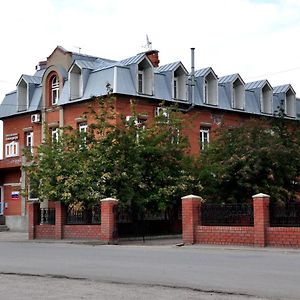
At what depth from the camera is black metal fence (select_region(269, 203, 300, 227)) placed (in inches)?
936

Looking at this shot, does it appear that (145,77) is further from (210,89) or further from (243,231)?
(243,231)

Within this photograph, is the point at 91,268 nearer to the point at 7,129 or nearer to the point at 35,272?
the point at 35,272

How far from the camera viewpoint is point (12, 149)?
156ft

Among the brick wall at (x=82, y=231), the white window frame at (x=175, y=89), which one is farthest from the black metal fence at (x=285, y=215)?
the white window frame at (x=175, y=89)

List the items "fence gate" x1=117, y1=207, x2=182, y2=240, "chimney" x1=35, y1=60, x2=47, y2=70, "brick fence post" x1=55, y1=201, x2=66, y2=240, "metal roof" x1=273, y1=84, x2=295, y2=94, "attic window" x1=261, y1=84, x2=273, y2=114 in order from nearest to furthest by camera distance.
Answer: "fence gate" x1=117, y1=207, x2=182, y2=240 < "brick fence post" x1=55, y1=201, x2=66, y2=240 < "attic window" x1=261, y1=84, x2=273, y2=114 < "metal roof" x1=273, y1=84, x2=295, y2=94 < "chimney" x1=35, y1=60, x2=47, y2=70

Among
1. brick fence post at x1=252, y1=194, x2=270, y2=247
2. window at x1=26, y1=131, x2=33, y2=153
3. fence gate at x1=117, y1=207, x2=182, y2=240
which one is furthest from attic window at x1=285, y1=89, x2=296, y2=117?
brick fence post at x1=252, y1=194, x2=270, y2=247

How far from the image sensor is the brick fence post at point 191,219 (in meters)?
26.6

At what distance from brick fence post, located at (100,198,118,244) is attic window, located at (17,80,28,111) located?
62.1 feet

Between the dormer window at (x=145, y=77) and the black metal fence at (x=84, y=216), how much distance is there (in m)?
11.6

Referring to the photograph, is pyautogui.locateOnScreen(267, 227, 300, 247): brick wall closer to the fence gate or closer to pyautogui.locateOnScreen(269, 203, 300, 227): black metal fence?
pyautogui.locateOnScreen(269, 203, 300, 227): black metal fence

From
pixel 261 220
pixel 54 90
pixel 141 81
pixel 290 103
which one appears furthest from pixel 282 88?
pixel 261 220

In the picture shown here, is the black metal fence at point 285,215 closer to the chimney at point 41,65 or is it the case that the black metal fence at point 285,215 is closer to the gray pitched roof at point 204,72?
the gray pitched roof at point 204,72

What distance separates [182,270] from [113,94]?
23.7 m

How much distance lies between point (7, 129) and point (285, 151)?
937 inches
